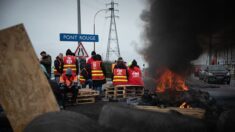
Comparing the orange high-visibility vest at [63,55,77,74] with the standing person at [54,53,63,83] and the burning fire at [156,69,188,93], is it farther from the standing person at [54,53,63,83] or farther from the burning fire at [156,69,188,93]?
the burning fire at [156,69,188,93]

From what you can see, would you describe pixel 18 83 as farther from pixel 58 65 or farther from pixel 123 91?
pixel 58 65

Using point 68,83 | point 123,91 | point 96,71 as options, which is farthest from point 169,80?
point 68,83

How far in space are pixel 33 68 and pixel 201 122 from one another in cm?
219

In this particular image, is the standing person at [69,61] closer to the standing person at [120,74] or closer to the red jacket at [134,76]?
the standing person at [120,74]

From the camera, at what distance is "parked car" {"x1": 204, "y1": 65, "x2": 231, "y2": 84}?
2412 cm

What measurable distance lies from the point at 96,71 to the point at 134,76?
5.76 feet

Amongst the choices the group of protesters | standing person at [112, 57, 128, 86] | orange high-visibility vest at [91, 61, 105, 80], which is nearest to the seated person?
the group of protesters

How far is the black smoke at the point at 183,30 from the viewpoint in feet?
23.4

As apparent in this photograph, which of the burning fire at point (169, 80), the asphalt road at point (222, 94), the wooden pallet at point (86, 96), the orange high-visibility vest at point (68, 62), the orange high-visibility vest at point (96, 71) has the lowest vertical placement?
the asphalt road at point (222, 94)

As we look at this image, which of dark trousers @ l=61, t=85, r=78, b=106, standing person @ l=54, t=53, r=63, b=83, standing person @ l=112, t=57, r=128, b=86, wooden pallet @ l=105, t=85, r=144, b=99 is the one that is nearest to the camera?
dark trousers @ l=61, t=85, r=78, b=106

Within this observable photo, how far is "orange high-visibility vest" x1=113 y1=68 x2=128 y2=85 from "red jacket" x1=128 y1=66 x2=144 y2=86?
0.25 m

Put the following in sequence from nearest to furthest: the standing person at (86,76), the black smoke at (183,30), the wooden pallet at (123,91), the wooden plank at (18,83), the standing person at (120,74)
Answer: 1. the wooden plank at (18,83)
2. the black smoke at (183,30)
3. the standing person at (120,74)
4. the wooden pallet at (123,91)
5. the standing person at (86,76)

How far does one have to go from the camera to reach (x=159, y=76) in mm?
13750

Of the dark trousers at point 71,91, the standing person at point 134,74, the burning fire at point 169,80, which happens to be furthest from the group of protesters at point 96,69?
the dark trousers at point 71,91
